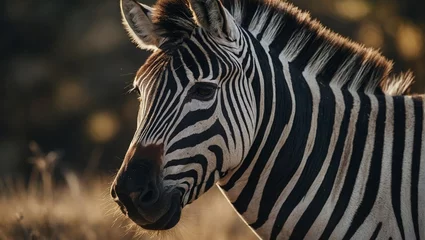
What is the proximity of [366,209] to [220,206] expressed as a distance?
6.07 meters

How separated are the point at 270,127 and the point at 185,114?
2.11ft

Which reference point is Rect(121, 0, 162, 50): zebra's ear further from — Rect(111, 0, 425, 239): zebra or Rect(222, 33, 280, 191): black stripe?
Rect(222, 33, 280, 191): black stripe

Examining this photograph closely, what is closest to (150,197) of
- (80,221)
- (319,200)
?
(319,200)

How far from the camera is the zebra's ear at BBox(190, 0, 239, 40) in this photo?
Answer: 4.69m

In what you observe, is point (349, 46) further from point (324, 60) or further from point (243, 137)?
point (243, 137)

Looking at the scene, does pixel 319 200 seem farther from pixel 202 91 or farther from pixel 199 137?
pixel 202 91

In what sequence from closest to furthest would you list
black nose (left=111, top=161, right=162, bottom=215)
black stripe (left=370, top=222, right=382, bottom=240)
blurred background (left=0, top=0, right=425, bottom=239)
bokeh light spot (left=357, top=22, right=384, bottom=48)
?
black nose (left=111, top=161, right=162, bottom=215), black stripe (left=370, top=222, right=382, bottom=240), bokeh light spot (left=357, top=22, right=384, bottom=48), blurred background (left=0, top=0, right=425, bottom=239)

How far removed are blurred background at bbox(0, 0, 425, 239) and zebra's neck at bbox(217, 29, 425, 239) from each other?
731 inches

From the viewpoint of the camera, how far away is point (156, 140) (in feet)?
15.1

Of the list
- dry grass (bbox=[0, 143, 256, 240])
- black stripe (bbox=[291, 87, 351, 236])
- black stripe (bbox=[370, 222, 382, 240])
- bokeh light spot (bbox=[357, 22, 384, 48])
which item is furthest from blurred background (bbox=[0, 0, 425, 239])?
black stripe (bbox=[370, 222, 382, 240])

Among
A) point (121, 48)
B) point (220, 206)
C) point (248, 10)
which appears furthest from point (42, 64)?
point (248, 10)

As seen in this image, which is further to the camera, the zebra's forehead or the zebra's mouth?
the zebra's forehead

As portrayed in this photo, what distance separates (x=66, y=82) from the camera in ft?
95.9

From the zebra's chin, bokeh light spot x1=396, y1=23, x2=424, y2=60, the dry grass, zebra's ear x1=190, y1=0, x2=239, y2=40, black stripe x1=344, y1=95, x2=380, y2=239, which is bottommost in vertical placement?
the dry grass
